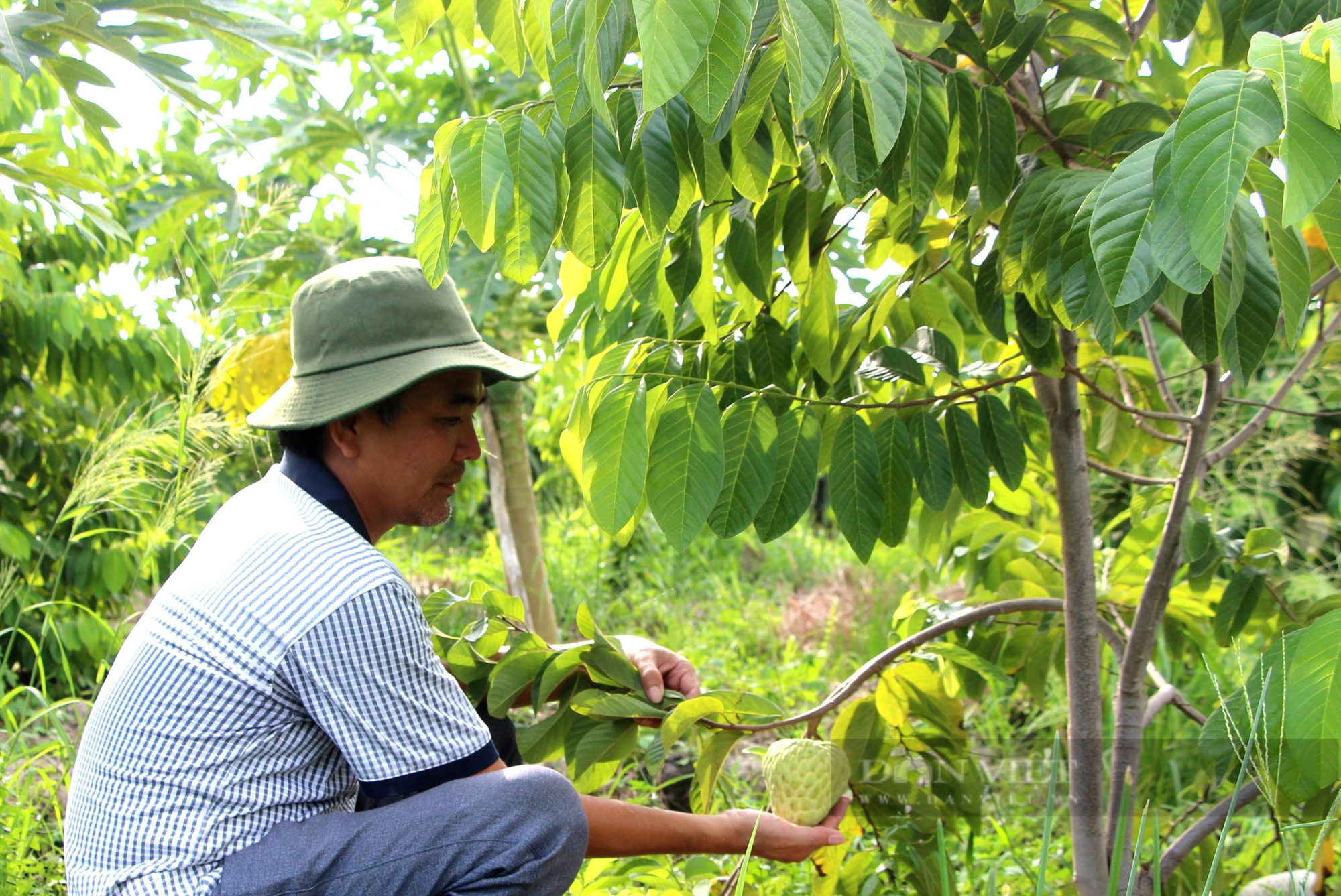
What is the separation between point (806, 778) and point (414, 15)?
3.61 feet

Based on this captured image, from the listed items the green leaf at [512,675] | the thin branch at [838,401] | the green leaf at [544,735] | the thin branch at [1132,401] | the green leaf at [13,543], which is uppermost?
the thin branch at [838,401]

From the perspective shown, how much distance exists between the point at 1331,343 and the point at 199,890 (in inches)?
68.3

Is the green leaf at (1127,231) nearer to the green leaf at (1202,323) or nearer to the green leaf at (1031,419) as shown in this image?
the green leaf at (1202,323)

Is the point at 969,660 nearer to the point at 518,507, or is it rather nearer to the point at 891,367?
the point at 891,367

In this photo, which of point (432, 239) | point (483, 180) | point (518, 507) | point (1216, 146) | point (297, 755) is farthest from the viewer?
point (518, 507)

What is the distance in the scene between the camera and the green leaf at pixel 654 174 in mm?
1131

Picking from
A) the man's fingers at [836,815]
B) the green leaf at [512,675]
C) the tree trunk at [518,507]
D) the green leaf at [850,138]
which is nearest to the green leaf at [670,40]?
the green leaf at [850,138]

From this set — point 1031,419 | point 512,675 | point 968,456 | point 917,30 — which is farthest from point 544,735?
point 917,30

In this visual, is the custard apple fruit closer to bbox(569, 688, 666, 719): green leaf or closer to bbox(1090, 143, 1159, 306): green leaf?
bbox(569, 688, 666, 719): green leaf

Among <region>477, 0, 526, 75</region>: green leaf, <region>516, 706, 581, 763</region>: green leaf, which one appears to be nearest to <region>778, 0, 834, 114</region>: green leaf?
Answer: <region>477, 0, 526, 75</region>: green leaf

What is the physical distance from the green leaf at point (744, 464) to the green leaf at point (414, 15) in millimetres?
555

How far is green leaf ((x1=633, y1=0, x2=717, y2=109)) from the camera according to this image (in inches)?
28.0

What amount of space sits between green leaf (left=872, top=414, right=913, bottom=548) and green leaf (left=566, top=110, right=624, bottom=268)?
20.6 inches

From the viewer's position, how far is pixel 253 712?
133cm
